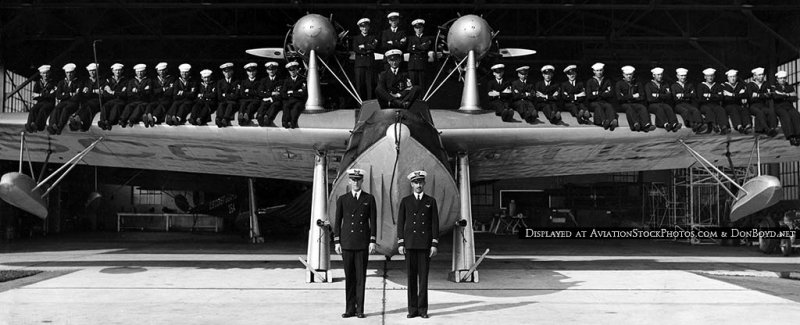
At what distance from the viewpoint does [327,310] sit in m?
8.90

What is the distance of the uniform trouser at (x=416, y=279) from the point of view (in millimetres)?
8320

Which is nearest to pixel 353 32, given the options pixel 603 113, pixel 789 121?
pixel 603 113

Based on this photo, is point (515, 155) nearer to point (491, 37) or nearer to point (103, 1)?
point (491, 37)

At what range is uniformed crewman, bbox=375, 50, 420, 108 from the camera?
1041 centimetres

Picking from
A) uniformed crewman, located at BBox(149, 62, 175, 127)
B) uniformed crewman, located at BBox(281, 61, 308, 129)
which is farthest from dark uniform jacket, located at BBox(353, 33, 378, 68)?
uniformed crewman, located at BBox(149, 62, 175, 127)

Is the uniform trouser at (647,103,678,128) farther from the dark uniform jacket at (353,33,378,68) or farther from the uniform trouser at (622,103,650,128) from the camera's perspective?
the dark uniform jacket at (353,33,378,68)

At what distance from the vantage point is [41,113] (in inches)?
512

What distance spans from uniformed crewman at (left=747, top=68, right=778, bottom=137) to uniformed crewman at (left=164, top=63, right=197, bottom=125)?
10068 mm

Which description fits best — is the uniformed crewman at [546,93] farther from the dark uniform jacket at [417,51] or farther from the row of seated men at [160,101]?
the row of seated men at [160,101]

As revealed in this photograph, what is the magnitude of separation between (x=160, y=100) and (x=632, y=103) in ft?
28.0

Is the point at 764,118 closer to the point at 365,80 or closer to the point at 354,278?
the point at 365,80

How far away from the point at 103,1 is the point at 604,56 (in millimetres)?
21976

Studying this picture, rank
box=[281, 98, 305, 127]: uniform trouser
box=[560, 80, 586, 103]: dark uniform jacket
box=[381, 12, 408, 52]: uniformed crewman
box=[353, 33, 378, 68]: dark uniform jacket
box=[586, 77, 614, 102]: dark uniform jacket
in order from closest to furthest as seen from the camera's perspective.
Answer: box=[281, 98, 305, 127]: uniform trouser
box=[586, 77, 614, 102]: dark uniform jacket
box=[560, 80, 586, 103]: dark uniform jacket
box=[381, 12, 408, 52]: uniformed crewman
box=[353, 33, 378, 68]: dark uniform jacket

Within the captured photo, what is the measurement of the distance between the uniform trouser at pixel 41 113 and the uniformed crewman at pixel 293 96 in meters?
4.30
